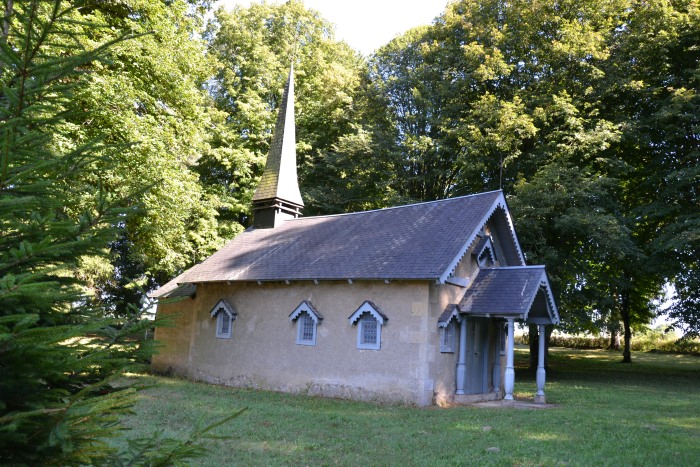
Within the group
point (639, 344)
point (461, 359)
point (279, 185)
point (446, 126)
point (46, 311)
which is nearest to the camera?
point (46, 311)

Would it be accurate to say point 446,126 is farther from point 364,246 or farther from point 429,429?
point 429,429

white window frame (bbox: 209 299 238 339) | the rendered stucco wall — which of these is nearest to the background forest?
white window frame (bbox: 209 299 238 339)

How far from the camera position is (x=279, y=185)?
22.9 m

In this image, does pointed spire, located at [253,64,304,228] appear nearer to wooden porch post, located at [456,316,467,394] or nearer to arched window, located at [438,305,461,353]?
arched window, located at [438,305,461,353]

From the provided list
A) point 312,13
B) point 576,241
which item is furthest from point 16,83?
point 312,13

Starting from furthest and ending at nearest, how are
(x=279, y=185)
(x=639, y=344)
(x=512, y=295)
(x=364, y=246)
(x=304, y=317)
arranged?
(x=639, y=344)
(x=279, y=185)
(x=364, y=246)
(x=304, y=317)
(x=512, y=295)

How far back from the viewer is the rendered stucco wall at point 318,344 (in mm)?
14516

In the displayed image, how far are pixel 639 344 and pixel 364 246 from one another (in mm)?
38272

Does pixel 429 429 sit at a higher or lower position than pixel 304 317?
lower

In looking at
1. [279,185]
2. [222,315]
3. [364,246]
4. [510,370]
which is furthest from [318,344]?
[279,185]

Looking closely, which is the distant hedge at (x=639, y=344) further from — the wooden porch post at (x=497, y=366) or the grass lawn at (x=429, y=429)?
the grass lawn at (x=429, y=429)

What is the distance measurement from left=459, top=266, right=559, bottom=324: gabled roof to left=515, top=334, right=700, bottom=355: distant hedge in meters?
30.2

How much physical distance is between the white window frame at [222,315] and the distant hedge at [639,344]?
31838mm

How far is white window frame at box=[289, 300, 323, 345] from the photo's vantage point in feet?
54.1
